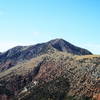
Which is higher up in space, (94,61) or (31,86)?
(94,61)

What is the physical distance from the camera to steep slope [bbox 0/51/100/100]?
105 m

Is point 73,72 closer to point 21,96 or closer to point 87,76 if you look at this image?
point 87,76

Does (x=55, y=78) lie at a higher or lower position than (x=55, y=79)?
higher

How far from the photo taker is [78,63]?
12781cm

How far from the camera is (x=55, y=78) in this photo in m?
123

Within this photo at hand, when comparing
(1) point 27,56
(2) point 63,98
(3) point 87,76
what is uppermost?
(1) point 27,56

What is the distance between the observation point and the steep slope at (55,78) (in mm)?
105375

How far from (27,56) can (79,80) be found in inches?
3375

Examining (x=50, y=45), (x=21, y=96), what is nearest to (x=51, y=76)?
(x=21, y=96)

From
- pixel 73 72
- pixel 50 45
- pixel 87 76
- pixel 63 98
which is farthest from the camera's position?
pixel 50 45

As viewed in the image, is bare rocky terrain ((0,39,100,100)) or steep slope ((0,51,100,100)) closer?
bare rocky terrain ((0,39,100,100))

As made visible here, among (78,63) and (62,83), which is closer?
(62,83)

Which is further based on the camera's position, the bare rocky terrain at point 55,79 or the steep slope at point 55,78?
the steep slope at point 55,78

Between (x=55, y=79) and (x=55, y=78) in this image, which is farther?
(x=55, y=78)
